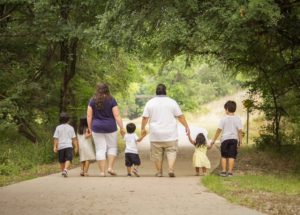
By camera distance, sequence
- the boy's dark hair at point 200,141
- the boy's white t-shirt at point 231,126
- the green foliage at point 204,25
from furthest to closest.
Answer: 1. the boy's dark hair at point 200,141
2. the boy's white t-shirt at point 231,126
3. the green foliage at point 204,25

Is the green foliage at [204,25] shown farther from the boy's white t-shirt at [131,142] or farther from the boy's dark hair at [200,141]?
the boy's white t-shirt at [131,142]

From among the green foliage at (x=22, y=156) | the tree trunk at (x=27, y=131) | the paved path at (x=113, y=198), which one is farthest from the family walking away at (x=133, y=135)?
the tree trunk at (x=27, y=131)

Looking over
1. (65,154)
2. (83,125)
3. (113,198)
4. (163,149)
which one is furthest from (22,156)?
(113,198)

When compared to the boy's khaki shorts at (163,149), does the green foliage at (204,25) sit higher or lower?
higher

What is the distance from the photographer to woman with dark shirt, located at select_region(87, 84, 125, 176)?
12.3 meters

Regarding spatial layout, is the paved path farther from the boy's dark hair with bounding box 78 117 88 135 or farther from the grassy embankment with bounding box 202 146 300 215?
the boy's dark hair with bounding box 78 117 88 135

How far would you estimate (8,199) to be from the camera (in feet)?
27.5

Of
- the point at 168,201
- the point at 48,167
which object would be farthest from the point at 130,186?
the point at 48,167

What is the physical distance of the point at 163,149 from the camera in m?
12.5

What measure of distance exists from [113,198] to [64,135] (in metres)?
4.64

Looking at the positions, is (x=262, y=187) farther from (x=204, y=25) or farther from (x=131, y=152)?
(x=204, y=25)

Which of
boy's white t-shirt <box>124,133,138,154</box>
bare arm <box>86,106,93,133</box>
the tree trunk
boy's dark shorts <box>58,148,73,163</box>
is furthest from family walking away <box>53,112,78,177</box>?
the tree trunk

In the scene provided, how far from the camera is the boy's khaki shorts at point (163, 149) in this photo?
12367 millimetres

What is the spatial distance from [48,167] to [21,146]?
2957mm
